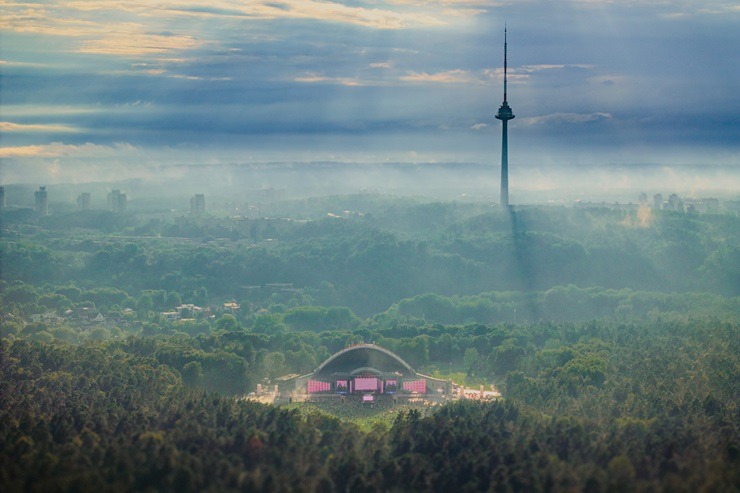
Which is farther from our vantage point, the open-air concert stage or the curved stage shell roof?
the curved stage shell roof

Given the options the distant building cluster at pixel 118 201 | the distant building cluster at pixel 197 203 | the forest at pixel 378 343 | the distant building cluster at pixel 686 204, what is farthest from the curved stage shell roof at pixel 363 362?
the distant building cluster at pixel 118 201

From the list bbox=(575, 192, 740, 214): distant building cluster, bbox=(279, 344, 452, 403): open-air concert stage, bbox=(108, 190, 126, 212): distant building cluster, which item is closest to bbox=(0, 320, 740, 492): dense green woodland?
bbox=(279, 344, 452, 403): open-air concert stage

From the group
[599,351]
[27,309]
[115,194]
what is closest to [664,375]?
[599,351]

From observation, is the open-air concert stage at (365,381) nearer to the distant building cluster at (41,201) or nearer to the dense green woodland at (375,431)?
the dense green woodland at (375,431)

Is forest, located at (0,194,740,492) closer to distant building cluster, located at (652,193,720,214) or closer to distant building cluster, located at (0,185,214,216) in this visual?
distant building cluster, located at (0,185,214,216)

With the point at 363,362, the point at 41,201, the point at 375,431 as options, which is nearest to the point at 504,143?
the point at 41,201

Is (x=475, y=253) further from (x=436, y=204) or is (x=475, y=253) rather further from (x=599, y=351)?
(x=599, y=351)
